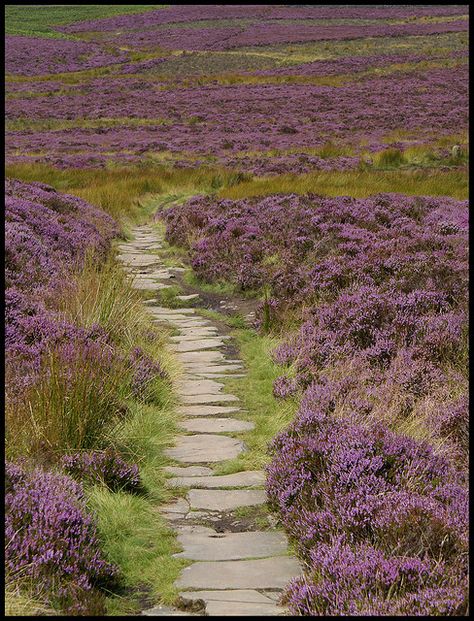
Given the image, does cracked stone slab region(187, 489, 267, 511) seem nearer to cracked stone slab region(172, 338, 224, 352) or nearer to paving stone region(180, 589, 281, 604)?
paving stone region(180, 589, 281, 604)

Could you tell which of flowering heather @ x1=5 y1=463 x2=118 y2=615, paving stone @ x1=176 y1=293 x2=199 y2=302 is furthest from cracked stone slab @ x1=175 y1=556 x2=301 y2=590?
paving stone @ x1=176 y1=293 x2=199 y2=302

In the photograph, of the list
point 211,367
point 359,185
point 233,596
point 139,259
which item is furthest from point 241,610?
point 359,185

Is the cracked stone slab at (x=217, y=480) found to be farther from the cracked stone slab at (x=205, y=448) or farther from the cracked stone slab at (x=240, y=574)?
the cracked stone slab at (x=240, y=574)

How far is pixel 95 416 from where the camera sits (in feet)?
16.8

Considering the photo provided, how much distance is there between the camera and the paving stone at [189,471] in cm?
514

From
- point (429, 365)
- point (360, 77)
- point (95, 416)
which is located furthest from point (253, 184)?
point (360, 77)

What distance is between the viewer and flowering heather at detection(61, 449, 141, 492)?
454 centimetres

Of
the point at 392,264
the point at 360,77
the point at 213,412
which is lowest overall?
the point at 213,412

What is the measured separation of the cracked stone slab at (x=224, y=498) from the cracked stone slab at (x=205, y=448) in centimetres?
52

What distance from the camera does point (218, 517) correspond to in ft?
14.9

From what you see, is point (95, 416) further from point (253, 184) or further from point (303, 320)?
point (253, 184)

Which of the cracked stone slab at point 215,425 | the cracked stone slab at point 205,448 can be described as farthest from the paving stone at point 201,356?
the cracked stone slab at point 205,448

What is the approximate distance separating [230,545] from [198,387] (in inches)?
119

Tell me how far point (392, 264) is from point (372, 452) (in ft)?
16.7
